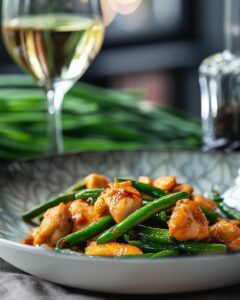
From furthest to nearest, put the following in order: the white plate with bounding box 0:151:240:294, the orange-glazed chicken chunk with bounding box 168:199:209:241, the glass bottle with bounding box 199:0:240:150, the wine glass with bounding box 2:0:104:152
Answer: the glass bottle with bounding box 199:0:240:150 → the wine glass with bounding box 2:0:104:152 → the orange-glazed chicken chunk with bounding box 168:199:209:241 → the white plate with bounding box 0:151:240:294

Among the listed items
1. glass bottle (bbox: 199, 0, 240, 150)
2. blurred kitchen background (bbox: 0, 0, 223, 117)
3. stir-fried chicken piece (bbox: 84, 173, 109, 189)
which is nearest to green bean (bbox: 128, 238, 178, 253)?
stir-fried chicken piece (bbox: 84, 173, 109, 189)

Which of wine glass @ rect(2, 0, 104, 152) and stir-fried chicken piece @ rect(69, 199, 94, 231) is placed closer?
stir-fried chicken piece @ rect(69, 199, 94, 231)

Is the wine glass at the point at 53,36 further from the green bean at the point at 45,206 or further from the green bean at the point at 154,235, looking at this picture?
the green bean at the point at 154,235

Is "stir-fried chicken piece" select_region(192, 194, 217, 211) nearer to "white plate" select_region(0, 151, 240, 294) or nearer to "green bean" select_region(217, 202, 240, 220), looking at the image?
"green bean" select_region(217, 202, 240, 220)

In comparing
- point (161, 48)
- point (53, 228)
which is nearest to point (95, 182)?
point (53, 228)

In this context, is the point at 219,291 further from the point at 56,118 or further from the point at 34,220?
the point at 56,118

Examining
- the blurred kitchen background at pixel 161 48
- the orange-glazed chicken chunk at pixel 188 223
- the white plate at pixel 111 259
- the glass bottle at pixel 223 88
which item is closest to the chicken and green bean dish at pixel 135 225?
the orange-glazed chicken chunk at pixel 188 223
